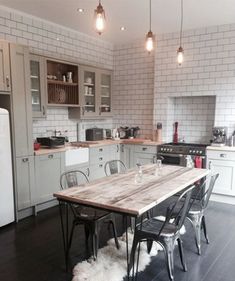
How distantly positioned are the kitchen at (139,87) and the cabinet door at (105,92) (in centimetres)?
10

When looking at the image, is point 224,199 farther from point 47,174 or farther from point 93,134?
point 47,174

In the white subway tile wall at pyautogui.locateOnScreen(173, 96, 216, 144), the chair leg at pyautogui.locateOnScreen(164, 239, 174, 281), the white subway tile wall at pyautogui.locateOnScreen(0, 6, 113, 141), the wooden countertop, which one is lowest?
the chair leg at pyautogui.locateOnScreen(164, 239, 174, 281)

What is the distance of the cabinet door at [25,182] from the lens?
11.4 feet

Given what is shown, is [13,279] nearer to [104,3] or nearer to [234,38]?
→ [104,3]

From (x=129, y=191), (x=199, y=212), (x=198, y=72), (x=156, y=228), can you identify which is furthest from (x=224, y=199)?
(x=129, y=191)

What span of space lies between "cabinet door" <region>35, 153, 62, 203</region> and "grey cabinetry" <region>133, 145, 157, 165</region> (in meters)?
1.60

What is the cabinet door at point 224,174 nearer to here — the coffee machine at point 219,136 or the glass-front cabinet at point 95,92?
the coffee machine at point 219,136

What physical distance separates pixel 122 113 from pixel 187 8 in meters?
2.63

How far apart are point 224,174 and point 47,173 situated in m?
2.74

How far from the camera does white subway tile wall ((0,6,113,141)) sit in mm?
3826

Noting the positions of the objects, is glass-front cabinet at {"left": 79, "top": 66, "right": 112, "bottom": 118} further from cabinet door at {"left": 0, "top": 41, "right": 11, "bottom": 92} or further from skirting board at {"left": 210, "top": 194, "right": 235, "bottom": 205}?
skirting board at {"left": 210, "top": 194, "right": 235, "bottom": 205}

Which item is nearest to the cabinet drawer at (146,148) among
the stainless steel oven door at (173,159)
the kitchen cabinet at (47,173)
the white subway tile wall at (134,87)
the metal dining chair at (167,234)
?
the stainless steel oven door at (173,159)

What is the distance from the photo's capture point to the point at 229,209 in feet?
13.3

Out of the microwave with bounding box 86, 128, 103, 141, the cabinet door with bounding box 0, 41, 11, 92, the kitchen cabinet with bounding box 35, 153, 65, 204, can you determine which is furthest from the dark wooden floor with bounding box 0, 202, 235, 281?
the microwave with bounding box 86, 128, 103, 141
